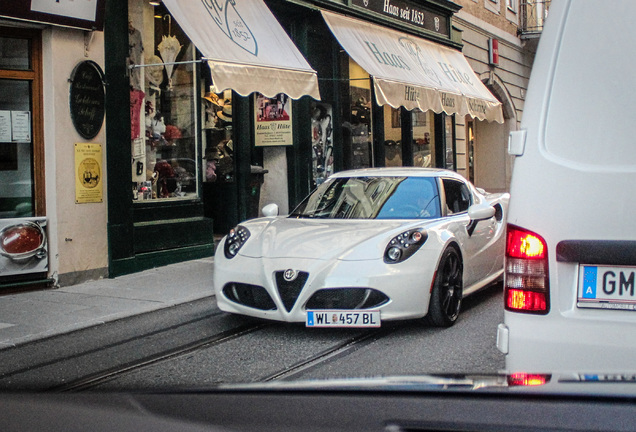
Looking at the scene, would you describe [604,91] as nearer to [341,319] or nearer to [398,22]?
[341,319]

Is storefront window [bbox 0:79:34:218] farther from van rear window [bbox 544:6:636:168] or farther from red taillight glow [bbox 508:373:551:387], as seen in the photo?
red taillight glow [bbox 508:373:551:387]

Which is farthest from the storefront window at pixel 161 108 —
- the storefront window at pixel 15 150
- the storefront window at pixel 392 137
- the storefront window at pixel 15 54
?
the storefront window at pixel 392 137

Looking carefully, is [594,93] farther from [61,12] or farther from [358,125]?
[358,125]

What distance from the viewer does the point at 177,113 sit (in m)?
11.3

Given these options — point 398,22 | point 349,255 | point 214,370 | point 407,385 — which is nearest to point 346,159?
point 398,22

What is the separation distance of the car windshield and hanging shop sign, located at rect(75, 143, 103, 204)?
10.9 feet

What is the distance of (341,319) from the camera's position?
576 centimetres

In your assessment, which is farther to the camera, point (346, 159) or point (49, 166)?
point (346, 159)

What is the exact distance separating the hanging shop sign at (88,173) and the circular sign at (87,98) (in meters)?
0.17

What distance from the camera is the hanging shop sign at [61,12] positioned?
332 inches

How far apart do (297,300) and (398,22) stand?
12.2 metres

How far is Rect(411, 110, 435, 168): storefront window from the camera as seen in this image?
19.0 metres

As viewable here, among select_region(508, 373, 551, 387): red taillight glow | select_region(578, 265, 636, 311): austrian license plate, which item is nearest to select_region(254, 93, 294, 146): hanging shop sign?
select_region(578, 265, 636, 311): austrian license plate

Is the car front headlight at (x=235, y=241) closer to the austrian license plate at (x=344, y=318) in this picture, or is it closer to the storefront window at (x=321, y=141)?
the austrian license plate at (x=344, y=318)
